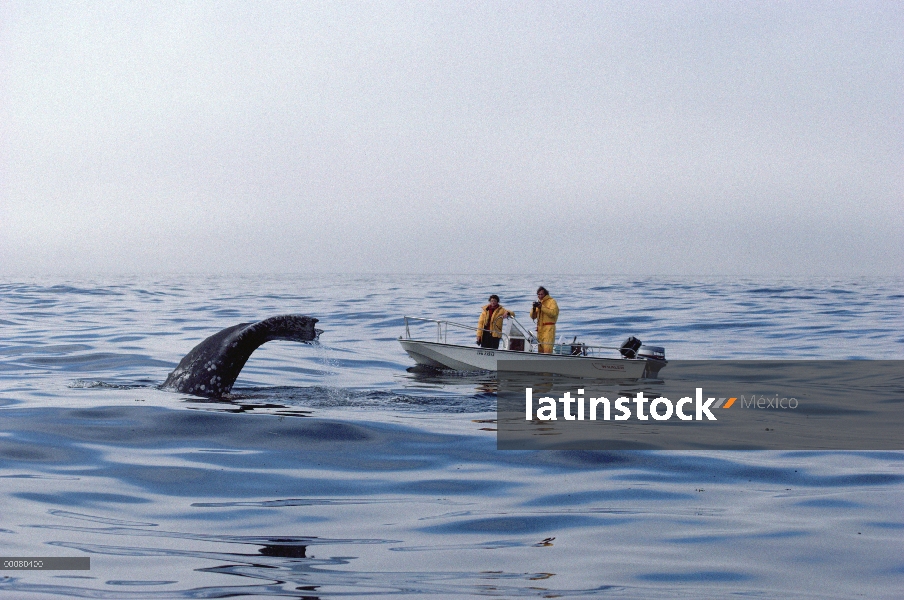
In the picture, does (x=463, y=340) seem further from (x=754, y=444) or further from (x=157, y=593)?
(x=157, y=593)

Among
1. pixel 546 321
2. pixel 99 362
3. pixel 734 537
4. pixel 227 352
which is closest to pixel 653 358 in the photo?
pixel 546 321

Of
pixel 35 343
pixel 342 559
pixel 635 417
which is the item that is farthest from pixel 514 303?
pixel 342 559

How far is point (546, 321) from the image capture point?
2570 cm

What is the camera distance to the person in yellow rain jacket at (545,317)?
998 inches

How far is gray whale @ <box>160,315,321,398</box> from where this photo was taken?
12617mm

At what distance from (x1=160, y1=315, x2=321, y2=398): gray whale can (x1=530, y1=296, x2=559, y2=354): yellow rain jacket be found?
12.6 meters

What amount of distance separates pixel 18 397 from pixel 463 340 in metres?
26.0

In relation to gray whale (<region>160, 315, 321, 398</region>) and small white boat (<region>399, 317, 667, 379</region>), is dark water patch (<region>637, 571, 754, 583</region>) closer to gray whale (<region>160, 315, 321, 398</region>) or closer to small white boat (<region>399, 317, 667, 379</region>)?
gray whale (<region>160, 315, 321, 398</region>)

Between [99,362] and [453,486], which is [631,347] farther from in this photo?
[453,486]

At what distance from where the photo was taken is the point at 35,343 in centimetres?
2719

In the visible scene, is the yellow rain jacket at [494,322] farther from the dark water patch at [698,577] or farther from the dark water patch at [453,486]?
the dark water patch at [698,577]

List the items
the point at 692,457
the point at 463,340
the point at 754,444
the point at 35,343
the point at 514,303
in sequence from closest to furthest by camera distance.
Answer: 1. the point at 692,457
2. the point at 754,444
3. the point at 35,343
4. the point at 463,340
5. the point at 514,303

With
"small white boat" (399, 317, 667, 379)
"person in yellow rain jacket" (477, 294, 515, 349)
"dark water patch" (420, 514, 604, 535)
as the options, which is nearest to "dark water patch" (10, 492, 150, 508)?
"dark water patch" (420, 514, 604, 535)

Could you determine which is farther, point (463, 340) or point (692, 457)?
point (463, 340)
